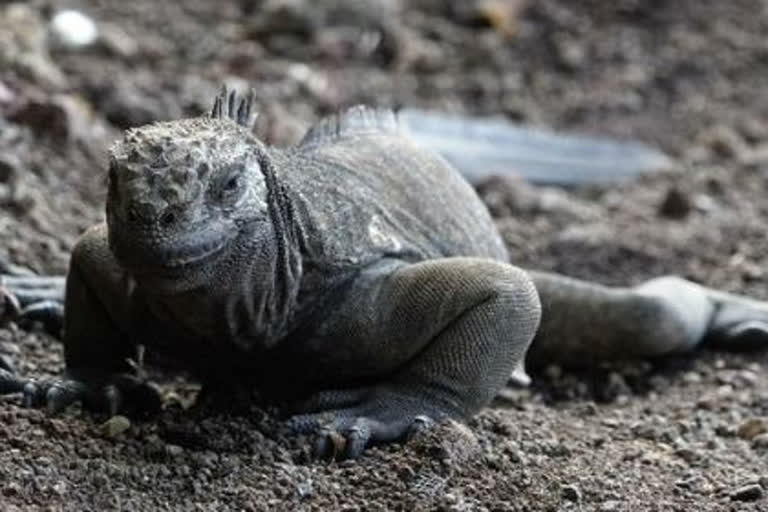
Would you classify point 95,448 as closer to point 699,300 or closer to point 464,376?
point 464,376

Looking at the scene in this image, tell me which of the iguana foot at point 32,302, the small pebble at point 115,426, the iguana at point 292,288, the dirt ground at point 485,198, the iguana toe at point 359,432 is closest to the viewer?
the iguana at point 292,288

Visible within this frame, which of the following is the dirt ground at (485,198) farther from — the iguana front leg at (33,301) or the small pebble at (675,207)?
the iguana front leg at (33,301)

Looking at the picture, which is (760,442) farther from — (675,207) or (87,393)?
(675,207)

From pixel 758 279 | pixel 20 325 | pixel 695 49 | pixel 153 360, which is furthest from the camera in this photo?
pixel 695 49

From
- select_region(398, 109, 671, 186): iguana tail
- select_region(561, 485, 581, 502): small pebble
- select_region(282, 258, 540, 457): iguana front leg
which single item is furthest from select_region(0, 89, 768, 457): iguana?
select_region(398, 109, 671, 186): iguana tail

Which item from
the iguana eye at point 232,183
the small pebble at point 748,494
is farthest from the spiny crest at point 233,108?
the small pebble at point 748,494

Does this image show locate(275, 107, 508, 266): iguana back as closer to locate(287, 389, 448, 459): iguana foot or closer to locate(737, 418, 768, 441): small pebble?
locate(287, 389, 448, 459): iguana foot

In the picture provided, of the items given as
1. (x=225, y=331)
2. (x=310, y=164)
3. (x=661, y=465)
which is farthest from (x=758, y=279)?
(x=225, y=331)
